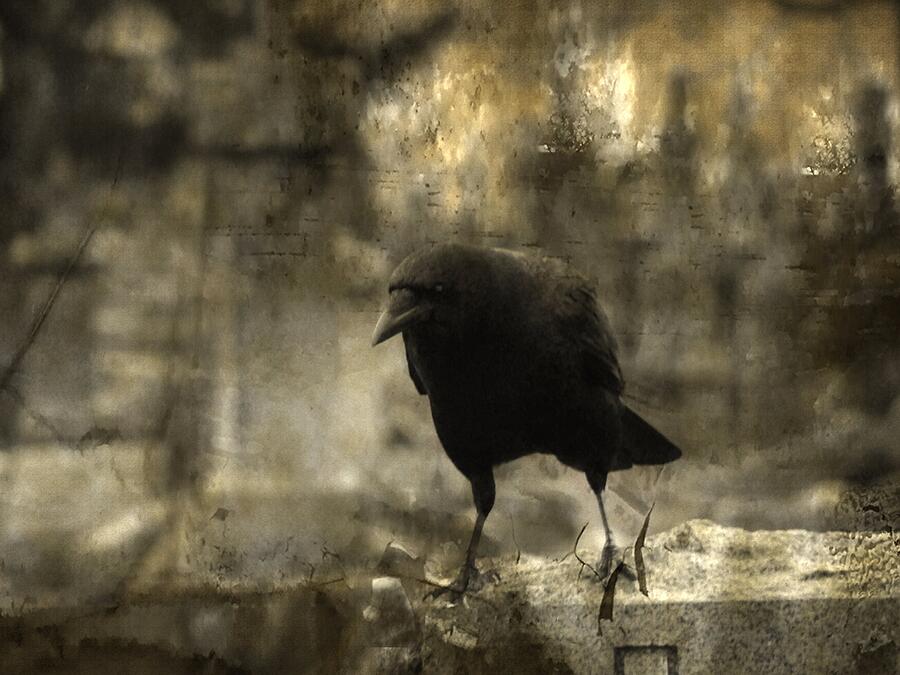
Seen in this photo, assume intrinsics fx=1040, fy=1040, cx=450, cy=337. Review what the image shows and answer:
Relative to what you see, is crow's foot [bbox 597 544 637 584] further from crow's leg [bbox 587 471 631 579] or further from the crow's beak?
the crow's beak

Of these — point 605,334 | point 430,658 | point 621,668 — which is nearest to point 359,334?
point 605,334

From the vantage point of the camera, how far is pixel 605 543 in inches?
104

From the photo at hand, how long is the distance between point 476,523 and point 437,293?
58 centimetres

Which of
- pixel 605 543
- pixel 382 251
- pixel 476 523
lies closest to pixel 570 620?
pixel 605 543

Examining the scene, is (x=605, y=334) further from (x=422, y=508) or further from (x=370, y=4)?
(x=370, y=4)

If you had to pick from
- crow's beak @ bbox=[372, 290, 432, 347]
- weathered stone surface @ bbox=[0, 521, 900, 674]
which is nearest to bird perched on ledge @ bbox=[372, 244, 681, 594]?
crow's beak @ bbox=[372, 290, 432, 347]

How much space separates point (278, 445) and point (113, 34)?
1.07 metres

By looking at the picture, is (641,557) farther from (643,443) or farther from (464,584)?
(464,584)

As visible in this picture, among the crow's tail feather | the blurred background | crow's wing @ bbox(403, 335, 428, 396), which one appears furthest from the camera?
the crow's tail feather

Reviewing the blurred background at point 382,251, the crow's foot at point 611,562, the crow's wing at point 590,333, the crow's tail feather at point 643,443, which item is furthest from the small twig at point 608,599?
the crow's wing at point 590,333

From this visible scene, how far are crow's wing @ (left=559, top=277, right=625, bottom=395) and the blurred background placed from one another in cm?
5

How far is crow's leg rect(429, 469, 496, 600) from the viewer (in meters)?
2.58

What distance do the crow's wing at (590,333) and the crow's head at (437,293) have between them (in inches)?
8.4

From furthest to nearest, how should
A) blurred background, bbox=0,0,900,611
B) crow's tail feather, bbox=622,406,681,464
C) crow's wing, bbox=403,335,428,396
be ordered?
1. crow's tail feather, bbox=622,406,681,464
2. crow's wing, bbox=403,335,428,396
3. blurred background, bbox=0,0,900,611
